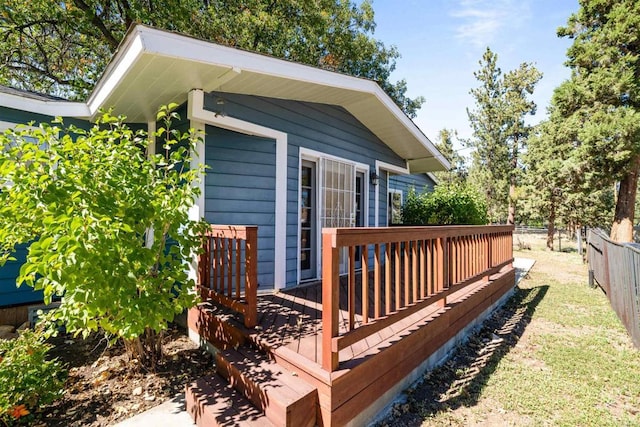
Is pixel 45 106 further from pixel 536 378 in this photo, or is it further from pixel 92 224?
pixel 536 378

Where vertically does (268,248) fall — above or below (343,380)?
above

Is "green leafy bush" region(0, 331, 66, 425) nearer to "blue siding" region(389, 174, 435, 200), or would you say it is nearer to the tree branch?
"blue siding" region(389, 174, 435, 200)

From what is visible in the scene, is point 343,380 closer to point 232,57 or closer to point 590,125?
point 232,57

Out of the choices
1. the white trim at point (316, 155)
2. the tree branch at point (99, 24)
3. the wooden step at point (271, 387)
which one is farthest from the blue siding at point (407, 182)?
the tree branch at point (99, 24)

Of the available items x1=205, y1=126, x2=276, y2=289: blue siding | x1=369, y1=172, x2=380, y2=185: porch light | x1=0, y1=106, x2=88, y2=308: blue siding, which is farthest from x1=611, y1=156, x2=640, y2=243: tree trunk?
x1=0, y1=106, x2=88, y2=308: blue siding

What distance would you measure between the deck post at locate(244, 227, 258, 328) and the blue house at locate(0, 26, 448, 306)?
1.05 metres

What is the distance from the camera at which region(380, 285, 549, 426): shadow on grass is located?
2.40 metres

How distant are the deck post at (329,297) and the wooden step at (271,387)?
0.80ft

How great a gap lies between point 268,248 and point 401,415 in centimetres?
249

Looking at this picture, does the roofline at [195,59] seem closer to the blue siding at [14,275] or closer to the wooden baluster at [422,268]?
the blue siding at [14,275]

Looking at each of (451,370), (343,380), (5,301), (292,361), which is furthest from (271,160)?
(5,301)

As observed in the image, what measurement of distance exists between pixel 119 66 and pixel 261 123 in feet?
5.31

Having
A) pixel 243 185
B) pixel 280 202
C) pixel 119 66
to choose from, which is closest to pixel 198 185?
pixel 243 185

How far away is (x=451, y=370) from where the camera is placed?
10.1 feet
